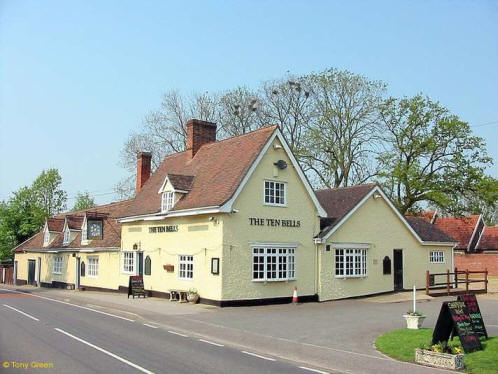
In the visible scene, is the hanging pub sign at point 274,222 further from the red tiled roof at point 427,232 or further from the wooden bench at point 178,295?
the red tiled roof at point 427,232

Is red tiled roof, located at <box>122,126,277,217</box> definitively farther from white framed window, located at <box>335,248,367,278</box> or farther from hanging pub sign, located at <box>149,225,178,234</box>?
white framed window, located at <box>335,248,367,278</box>

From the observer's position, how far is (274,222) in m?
25.0

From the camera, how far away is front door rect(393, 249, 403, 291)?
1192 inches

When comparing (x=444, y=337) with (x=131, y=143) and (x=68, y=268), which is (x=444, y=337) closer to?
(x=68, y=268)

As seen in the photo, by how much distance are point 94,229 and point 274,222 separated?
51.6 ft

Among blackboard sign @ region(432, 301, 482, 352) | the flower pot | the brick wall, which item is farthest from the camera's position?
the brick wall

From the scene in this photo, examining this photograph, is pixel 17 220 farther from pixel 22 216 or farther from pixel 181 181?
pixel 181 181

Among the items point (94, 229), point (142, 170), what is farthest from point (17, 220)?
point (142, 170)

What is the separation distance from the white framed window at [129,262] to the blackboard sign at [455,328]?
21.1m

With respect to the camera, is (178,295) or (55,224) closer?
(178,295)

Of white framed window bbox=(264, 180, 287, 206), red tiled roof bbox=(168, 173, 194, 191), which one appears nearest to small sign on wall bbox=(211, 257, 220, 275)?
white framed window bbox=(264, 180, 287, 206)

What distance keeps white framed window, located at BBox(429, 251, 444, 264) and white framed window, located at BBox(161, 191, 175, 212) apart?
53.5ft

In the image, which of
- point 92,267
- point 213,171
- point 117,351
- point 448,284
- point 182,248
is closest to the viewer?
point 117,351

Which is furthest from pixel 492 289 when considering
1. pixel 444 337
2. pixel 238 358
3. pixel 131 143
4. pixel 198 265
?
pixel 131 143
